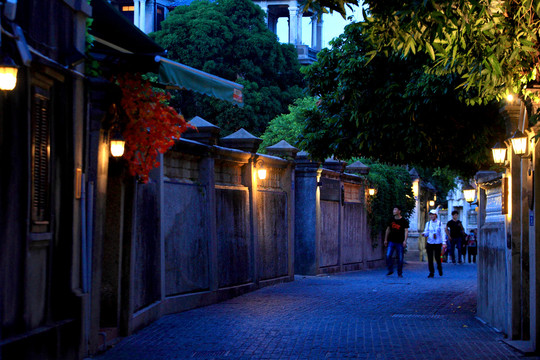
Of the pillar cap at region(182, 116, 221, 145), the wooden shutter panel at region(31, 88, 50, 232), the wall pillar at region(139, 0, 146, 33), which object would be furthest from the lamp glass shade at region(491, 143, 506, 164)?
the wall pillar at region(139, 0, 146, 33)

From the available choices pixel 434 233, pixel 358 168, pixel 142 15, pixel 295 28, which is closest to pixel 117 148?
pixel 434 233

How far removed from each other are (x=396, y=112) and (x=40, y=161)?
23.0 feet

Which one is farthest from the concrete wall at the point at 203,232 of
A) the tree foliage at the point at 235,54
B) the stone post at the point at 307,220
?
the tree foliage at the point at 235,54

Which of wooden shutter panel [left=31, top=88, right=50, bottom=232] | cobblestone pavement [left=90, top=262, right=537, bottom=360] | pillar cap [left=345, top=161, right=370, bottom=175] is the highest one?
pillar cap [left=345, top=161, right=370, bottom=175]

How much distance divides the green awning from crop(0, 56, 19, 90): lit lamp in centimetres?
341

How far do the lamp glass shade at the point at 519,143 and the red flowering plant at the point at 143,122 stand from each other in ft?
12.8

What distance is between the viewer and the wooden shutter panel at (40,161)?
7812 mm

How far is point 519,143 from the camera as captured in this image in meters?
10.0

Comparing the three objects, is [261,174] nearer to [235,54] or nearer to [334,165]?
[334,165]

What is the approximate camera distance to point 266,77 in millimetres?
58312

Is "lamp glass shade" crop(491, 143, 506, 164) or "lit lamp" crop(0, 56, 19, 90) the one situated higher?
"lit lamp" crop(0, 56, 19, 90)

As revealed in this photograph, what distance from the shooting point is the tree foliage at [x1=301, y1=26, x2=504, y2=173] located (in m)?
13.3

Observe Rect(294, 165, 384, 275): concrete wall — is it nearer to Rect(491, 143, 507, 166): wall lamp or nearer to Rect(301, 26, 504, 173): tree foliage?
Rect(301, 26, 504, 173): tree foliage

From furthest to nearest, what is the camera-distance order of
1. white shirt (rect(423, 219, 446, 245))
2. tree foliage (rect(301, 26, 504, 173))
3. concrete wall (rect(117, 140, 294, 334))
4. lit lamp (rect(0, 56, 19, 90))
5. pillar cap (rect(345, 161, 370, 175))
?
pillar cap (rect(345, 161, 370, 175)), white shirt (rect(423, 219, 446, 245)), tree foliage (rect(301, 26, 504, 173)), concrete wall (rect(117, 140, 294, 334)), lit lamp (rect(0, 56, 19, 90))
